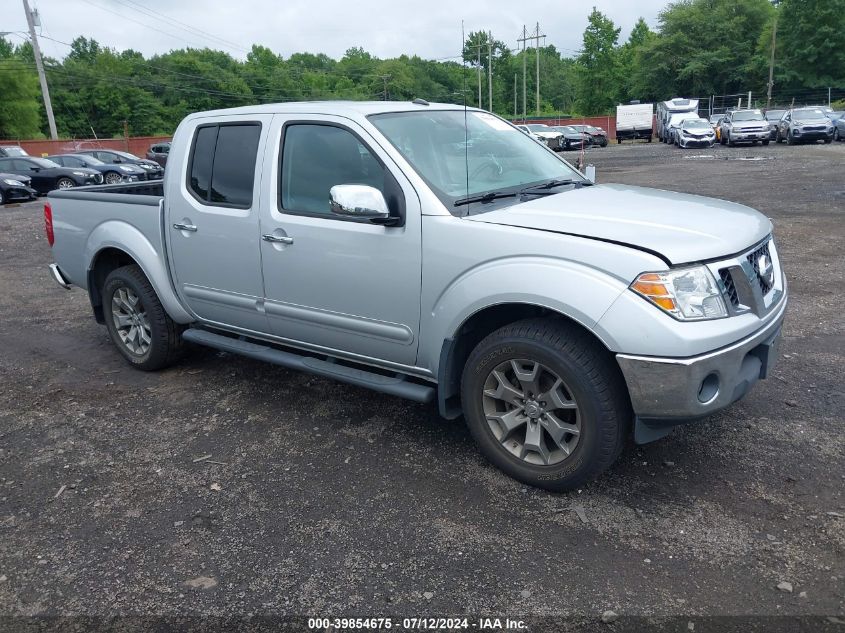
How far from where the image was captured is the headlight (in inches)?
119

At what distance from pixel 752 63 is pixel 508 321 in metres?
75.9

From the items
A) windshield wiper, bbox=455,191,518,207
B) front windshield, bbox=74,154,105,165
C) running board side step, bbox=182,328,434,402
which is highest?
windshield wiper, bbox=455,191,518,207

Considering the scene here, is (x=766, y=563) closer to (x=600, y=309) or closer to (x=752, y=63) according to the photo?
(x=600, y=309)

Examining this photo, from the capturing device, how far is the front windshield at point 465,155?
12.6ft

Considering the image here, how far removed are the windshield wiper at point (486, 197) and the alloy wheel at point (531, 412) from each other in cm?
88

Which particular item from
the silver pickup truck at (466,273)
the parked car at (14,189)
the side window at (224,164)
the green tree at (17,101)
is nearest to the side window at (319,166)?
the silver pickup truck at (466,273)

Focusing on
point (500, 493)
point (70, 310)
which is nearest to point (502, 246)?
point (500, 493)

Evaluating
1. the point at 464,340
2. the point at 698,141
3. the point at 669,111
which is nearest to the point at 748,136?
the point at 698,141

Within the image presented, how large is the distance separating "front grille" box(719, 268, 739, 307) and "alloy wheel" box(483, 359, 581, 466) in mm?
841

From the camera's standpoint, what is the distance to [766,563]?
2.90 meters

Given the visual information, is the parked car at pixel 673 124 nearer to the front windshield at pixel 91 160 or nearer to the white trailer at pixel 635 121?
the white trailer at pixel 635 121

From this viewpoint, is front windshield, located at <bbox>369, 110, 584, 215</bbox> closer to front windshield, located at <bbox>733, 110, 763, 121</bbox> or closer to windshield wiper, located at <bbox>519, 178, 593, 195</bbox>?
windshield wiper, located at <bbox>519, 178, 593, 195</bbox>

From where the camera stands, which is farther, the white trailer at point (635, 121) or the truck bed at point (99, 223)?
the white trailer at point (635, 121)

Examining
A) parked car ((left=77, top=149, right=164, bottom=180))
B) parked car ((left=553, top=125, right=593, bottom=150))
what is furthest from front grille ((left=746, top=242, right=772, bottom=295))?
parked car ((left=553, top=125, right=593, bottom=150))
